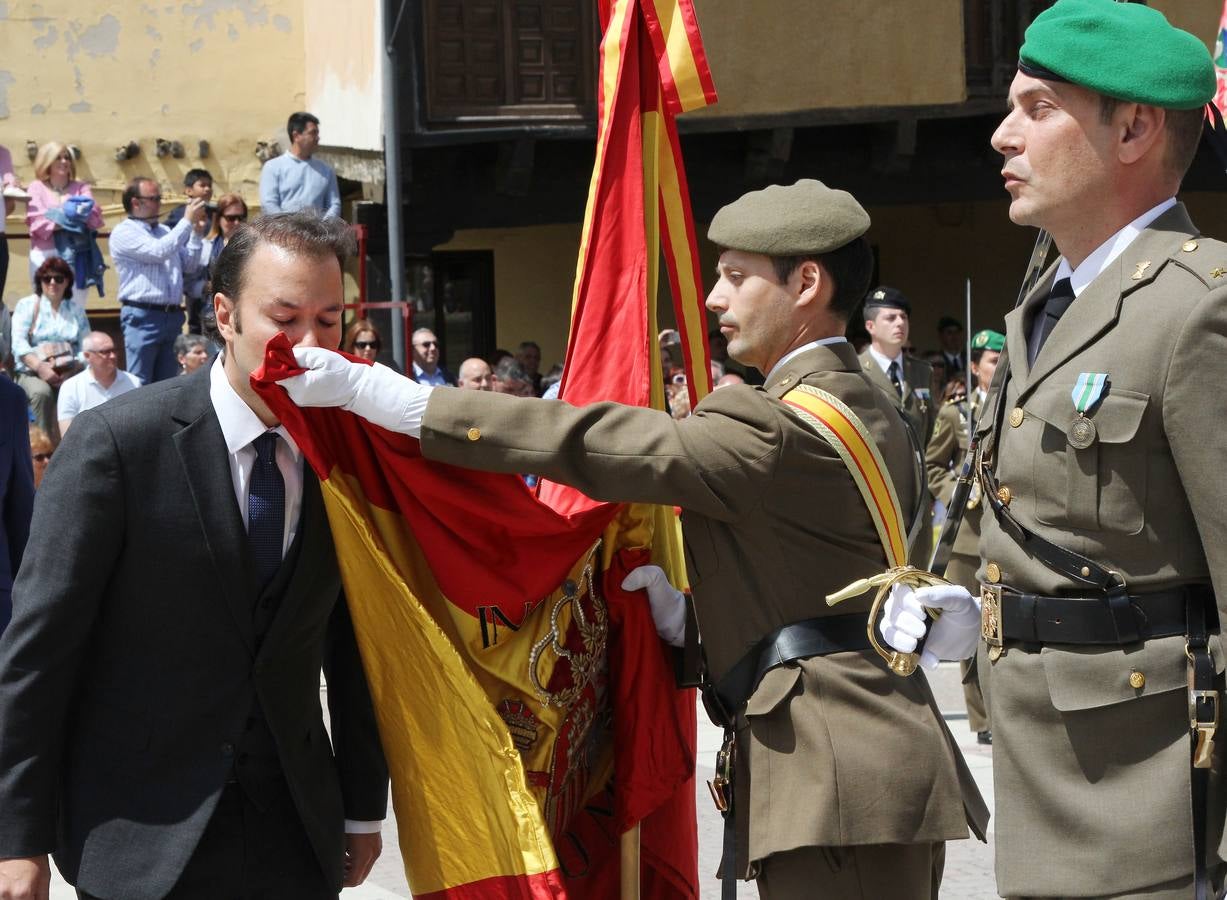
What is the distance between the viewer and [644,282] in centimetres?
402

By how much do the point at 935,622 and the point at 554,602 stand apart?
0.83 m

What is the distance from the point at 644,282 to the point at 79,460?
1.52m

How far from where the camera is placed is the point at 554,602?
3596 mm

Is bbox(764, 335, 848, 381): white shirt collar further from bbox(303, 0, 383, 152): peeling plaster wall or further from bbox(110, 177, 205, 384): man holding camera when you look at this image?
bbox(303, 0, 383, 152): peeling plaster wall

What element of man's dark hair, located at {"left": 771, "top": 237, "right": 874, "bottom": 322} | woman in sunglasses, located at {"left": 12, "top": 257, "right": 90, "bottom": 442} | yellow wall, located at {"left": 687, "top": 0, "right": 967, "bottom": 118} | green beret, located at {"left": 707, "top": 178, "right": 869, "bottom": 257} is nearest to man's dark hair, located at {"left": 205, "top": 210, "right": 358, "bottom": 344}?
green beret, located at {"left": 707, "top": 178, "right": 869, "bottom": 257}

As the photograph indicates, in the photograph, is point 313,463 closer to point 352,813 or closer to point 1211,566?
point 352,813

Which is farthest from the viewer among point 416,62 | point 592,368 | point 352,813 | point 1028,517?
point 416,62

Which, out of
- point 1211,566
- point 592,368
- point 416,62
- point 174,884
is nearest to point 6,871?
point 174,884

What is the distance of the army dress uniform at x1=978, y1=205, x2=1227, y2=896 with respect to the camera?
2828mm

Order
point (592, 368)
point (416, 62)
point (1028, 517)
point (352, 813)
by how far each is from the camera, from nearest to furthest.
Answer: point (1028, 517) → point (352, 813) → point (592, 368) → point (416, 62)

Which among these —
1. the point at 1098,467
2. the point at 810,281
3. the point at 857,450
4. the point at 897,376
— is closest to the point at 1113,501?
the point at 1098,467

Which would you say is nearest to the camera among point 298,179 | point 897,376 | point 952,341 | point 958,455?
point 897,376

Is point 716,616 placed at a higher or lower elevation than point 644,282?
lower

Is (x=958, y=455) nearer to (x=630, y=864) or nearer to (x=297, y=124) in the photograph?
(x=630, y=864)
